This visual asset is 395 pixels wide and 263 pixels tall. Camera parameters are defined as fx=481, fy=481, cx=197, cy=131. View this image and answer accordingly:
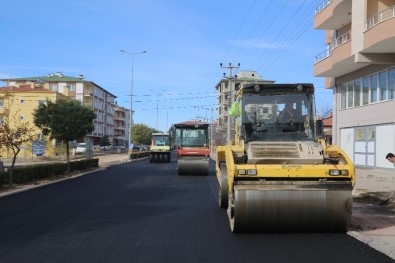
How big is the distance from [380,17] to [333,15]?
7.77 meters

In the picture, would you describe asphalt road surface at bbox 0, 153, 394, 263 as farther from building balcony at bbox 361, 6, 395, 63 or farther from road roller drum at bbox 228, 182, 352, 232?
building balcony at bbox 361, 6, 395, 63

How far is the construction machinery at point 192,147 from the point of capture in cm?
2672

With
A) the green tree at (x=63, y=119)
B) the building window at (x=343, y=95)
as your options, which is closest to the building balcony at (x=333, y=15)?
the building window at (x=343, y=95)

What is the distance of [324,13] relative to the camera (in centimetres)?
3225

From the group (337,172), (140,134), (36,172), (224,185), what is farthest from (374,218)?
(140,134)

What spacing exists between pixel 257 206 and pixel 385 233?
2.55 meters

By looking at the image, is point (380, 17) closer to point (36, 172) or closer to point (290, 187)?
point (290, 187)

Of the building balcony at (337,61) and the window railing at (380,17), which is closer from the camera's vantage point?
the window railing at (380,17)

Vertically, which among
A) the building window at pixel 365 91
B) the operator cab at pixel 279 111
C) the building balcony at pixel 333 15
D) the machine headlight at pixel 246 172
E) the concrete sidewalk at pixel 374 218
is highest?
the building balcony at pixel 333 15

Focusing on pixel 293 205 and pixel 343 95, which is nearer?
pixel 293 205

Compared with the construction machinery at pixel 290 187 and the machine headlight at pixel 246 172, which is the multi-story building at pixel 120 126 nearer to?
the construction machinery at pixel 290 187

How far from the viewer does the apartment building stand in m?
24.6

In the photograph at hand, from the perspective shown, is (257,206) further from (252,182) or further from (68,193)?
(68,193)

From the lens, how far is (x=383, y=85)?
26969mm
